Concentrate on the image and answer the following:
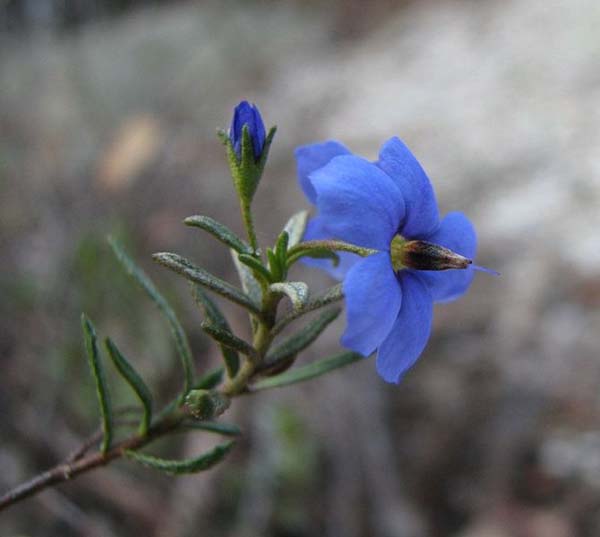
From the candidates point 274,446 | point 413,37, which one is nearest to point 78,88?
point 413,37

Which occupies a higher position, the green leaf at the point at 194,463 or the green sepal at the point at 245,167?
the green sepal at the point at 245,167

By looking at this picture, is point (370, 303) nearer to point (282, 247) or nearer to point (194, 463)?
point (282, 247)

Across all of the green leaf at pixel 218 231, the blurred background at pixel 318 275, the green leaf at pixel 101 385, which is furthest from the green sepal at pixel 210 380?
the blurred background at pixel 318 275

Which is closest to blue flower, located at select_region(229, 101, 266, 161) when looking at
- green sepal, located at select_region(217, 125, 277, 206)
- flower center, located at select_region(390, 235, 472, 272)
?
green sepal, located at select_region(217, 125, 277, 206)

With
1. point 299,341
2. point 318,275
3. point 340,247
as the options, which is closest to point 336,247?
point 340,247

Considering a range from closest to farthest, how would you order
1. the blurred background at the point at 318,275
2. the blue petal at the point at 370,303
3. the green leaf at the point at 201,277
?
1. the blue petal at the point at 370,303
2. the green leaf at the point at 201,277
3. the blurred background at the point at 318,275

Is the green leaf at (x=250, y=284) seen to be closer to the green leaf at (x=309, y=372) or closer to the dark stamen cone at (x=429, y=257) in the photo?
→ the green leaf at (x=309, y=372)
